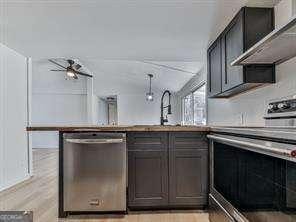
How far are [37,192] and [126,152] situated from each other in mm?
1793

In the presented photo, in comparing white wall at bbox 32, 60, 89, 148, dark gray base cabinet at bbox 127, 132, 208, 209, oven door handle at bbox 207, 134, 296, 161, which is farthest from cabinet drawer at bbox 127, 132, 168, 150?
white wall at bbox 32, 60, 89, 148

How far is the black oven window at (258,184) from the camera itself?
3.98 ft

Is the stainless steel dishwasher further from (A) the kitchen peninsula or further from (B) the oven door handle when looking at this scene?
(B) the oven door handle

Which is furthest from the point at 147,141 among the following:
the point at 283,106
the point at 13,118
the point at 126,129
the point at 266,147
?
the point at 13,118

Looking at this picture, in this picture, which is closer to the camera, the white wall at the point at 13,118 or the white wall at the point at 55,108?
the white wall at the point at 13,118

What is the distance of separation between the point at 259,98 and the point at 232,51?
0.53 m

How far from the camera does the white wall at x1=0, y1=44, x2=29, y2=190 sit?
13.1 ft

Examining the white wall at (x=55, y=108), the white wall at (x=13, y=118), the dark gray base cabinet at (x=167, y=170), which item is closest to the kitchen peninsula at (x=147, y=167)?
the dark gray base cabinet at (x=167, y=170)

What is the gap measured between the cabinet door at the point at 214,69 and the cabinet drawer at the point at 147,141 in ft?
3.12

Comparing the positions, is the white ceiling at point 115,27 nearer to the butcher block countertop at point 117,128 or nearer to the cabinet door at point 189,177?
the butcher block countertop at point 117,128

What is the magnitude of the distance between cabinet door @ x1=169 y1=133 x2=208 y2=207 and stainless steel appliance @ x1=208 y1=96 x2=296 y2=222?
50cm

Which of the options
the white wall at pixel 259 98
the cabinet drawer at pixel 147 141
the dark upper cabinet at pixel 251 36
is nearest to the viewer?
the white wall at pixel 259 98

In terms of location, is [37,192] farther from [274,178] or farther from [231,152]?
[274,178]

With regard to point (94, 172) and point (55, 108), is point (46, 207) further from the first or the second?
point (55, 108)
